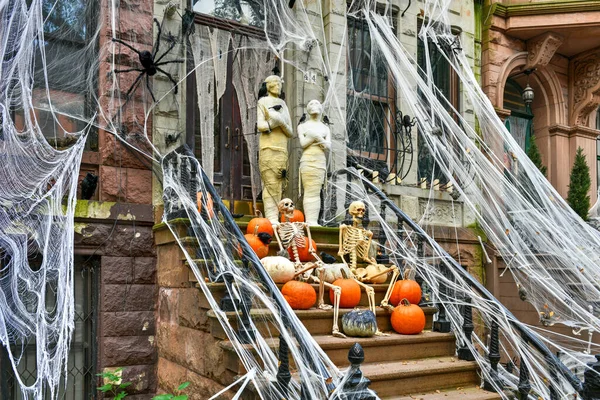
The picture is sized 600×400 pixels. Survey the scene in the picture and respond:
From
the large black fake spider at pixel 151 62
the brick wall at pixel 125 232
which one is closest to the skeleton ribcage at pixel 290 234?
the brick wall at pixel 125 232

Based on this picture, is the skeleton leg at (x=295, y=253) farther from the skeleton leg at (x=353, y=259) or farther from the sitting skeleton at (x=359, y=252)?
the skeleton leg at (x=353, y=259)

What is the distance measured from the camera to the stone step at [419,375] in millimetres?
5422

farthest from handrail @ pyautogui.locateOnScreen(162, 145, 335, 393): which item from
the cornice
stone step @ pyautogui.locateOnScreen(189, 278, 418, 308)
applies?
the cornice

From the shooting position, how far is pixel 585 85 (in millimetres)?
11938

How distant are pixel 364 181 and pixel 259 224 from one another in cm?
228

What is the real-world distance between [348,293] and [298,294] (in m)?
0.63

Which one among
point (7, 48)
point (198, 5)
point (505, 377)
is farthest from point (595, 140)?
point (7, 48)

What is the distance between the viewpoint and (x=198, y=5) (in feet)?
27.5

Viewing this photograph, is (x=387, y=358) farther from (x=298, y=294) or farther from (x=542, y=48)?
(x=542, y=48)

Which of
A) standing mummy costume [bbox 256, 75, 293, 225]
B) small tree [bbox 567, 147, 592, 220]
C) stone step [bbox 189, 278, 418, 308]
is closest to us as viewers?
stone step [bbox 189, 278, 418, 308]

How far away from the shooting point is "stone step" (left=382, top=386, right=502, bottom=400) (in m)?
5.46

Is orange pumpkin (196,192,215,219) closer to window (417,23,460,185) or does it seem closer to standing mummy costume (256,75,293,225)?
standing mummy costume (256,75,293,225)

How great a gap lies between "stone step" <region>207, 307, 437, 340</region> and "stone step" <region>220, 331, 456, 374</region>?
118mm

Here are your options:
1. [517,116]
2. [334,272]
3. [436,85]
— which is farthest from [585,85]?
[334,272]
